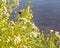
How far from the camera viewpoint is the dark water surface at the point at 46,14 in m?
7.62

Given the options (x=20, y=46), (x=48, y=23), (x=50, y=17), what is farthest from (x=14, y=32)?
(x=50, y=17)

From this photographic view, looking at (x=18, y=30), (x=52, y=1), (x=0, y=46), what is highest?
(x=18, y=30)

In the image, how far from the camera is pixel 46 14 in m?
8.89

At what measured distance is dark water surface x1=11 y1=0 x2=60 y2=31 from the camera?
25.0 ft

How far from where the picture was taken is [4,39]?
8.70 ft

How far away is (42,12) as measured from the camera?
901 cm

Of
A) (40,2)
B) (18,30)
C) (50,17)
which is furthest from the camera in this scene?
(40,2)

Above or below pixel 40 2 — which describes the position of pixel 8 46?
above

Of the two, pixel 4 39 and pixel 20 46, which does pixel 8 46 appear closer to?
pixel 4 39

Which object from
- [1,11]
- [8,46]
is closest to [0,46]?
[8,46]

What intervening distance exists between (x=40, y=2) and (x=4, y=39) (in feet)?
25.5

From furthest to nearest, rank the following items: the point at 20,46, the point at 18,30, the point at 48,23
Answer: the point at 48,23, the point at 18,30, the point at 20,46

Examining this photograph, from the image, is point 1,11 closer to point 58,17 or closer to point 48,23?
point 48,23

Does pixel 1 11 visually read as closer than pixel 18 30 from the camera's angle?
No
